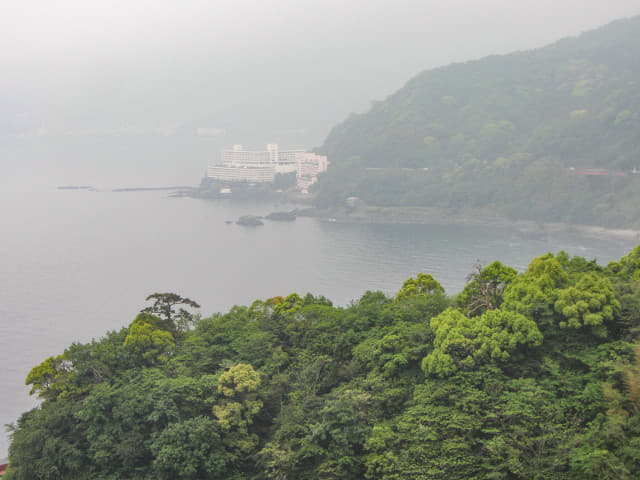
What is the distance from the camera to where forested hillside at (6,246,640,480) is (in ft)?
16.6

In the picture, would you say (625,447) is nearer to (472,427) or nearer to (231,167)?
(472,427)

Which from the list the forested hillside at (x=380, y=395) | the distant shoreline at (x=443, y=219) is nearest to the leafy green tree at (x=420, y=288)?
the forested hillside at (x=380, y=395)

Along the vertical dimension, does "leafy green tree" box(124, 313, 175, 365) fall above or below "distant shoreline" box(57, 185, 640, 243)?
below

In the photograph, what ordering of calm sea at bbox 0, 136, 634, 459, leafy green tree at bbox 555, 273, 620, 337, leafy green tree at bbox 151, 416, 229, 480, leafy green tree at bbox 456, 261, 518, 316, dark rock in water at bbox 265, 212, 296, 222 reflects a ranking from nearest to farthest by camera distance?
leafy green tree at bbox 555, 273, 620, 337, leafy green tree at bbox 151, 416, 229, 480, leafy green tree at bbox 456, 261, 518, 316, calm sea at bbox 0, 136, 634, 459, dark rock in water at bbox 265, 212, 296, 222

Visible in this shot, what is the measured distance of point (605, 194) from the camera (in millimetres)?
32281

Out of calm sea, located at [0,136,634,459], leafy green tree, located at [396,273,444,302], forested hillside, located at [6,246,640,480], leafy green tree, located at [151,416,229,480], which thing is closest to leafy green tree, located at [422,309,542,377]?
forested hillside, located at [6,246,640,480]

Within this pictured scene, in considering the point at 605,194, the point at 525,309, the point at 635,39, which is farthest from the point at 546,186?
the point at 525,309

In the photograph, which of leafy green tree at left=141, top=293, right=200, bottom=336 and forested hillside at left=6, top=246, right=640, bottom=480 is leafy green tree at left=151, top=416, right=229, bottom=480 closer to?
forested hillside at left=6, top=246, right=640, bottom=480

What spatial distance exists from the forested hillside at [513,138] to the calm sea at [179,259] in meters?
4.21

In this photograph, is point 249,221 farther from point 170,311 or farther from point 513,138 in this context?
point 170,311

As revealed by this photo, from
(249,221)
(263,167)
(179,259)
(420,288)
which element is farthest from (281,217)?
(420,288)

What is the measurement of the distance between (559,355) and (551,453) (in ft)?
5.09

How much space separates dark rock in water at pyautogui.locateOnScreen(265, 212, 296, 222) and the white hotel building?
9095 millimetres

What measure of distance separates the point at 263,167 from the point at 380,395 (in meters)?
44.1
